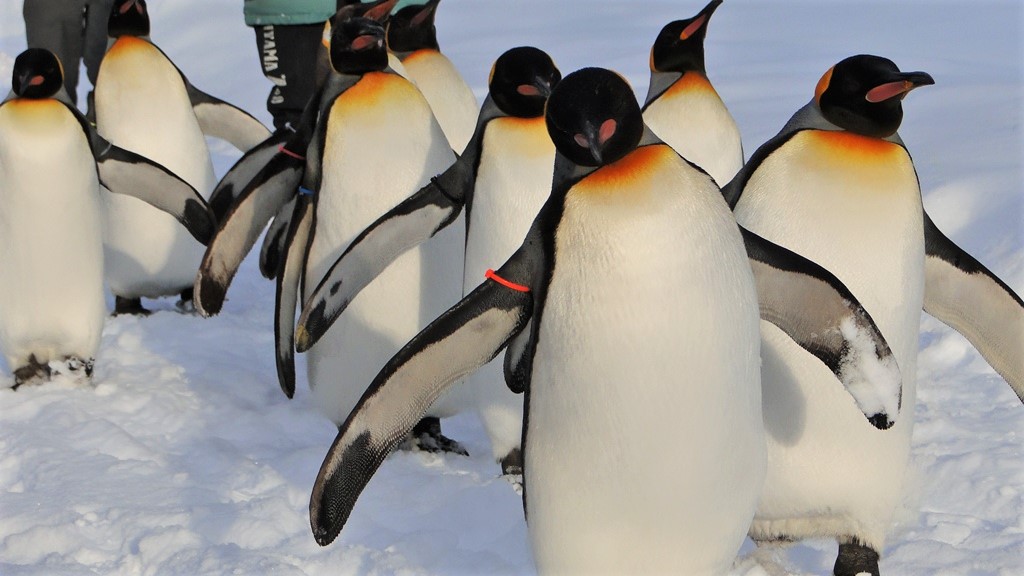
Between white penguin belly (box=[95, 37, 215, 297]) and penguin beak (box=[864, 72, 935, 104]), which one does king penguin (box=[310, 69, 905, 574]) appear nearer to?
penguin beak (box=[864, 72, 935, 104])

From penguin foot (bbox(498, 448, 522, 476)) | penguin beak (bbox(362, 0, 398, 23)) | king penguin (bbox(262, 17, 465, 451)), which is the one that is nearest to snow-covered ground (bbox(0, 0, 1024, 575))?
penguin foot (bbox(498, 448, 522, 476))

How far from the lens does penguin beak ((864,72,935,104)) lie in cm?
239

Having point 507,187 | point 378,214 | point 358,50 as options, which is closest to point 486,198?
point 507,187

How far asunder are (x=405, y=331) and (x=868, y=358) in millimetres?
1505

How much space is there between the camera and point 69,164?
3.71 m

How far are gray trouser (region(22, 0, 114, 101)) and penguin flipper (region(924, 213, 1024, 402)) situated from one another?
457 centimetres

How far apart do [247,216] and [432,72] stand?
5.03 ft

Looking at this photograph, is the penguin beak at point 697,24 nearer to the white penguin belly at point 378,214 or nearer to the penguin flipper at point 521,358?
the white penguin belly at point 378,214

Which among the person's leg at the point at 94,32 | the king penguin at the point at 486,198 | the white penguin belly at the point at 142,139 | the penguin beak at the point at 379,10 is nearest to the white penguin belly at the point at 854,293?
the king penguin at the point at 486,198

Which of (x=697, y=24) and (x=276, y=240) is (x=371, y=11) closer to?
(x=276, y=240)

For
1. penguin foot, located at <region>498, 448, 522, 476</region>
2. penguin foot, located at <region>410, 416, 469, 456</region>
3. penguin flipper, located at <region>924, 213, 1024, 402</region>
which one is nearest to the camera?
penguin flipper, located at <region>924, 213, 1024, 402</region>

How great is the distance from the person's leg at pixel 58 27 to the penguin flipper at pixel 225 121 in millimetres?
1347

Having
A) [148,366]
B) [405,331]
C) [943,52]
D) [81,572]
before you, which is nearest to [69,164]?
[148,366]

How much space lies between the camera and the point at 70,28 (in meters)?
6.32
